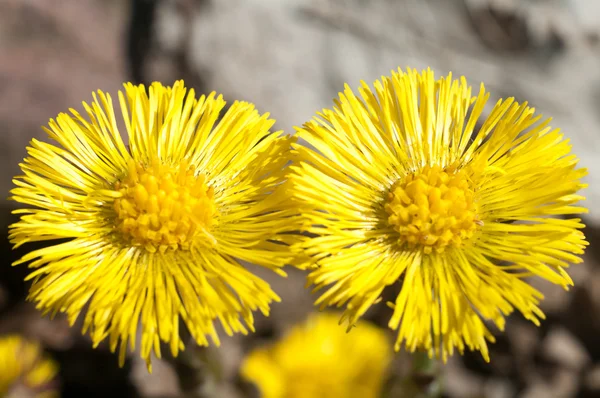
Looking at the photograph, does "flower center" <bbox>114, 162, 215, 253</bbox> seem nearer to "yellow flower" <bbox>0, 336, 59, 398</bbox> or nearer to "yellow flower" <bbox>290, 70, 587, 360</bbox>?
"yellow flower" <bbox>290, 70, 587, 360</bbox>

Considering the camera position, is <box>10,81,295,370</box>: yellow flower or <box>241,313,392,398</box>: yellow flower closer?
<box>10,81,295,370</box>: yellow flower

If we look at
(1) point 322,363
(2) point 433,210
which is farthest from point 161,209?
(1) point 322,363

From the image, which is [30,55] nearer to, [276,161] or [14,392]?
[14,392]

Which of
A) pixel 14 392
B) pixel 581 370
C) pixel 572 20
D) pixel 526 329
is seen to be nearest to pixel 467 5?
pixel 572 20

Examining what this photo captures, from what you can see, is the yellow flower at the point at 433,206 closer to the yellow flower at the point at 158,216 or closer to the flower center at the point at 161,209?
the yellow flower at the point at 158,216

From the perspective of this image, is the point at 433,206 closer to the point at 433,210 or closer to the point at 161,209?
the point at 433,210

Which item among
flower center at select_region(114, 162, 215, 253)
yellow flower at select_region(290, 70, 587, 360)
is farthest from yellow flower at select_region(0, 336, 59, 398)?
yellow flower at select_region(290, 70, 587, 360)

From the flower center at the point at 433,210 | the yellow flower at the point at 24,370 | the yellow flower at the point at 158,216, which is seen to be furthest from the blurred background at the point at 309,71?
the flower center at the point at 433,210

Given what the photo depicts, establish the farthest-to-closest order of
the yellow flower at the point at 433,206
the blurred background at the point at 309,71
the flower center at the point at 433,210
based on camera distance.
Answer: the blurred background at the point at 309,71, the flower center at the point at 433,210, the yellow flower at the point at 433,206
